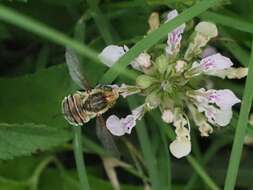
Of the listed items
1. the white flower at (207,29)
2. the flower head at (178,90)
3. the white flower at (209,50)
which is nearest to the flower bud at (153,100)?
the flower head at (178,90)

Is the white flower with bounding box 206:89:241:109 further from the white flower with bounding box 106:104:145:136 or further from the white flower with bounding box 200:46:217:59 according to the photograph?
the white flower with bounding box 200:46:217:59

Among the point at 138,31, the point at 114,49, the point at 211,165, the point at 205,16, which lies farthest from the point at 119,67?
the point at 211,165

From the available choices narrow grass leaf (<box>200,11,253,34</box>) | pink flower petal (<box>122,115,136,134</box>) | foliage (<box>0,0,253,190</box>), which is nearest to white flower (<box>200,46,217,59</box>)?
foliage (<box>0,0,253,190</box>)

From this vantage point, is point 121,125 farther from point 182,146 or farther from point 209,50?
point 209,50

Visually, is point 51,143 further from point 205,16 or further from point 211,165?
point 211,165

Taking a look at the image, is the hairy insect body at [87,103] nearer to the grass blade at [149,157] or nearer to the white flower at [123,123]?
the white flower at [123,123]

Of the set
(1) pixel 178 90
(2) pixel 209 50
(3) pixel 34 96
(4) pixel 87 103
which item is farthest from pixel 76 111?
(2) pixel 209 50
